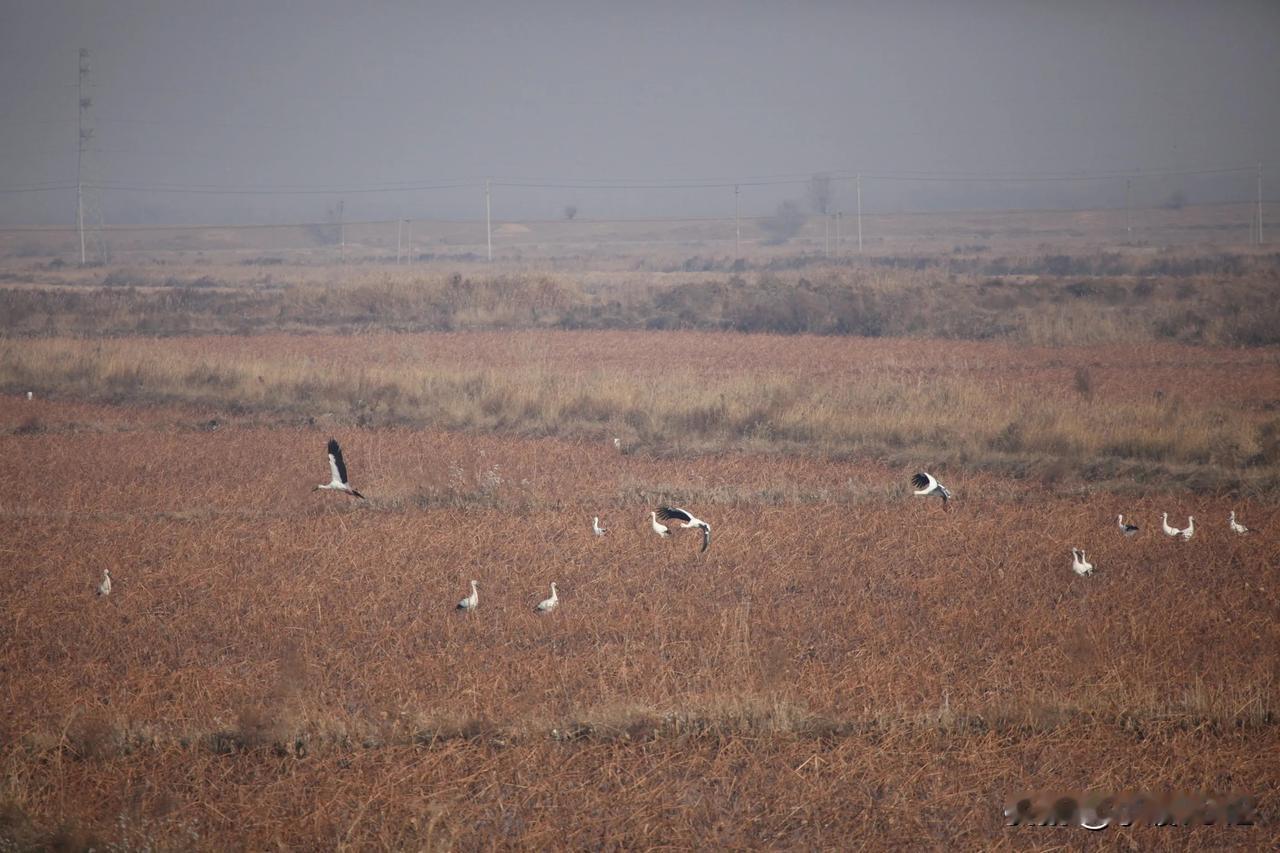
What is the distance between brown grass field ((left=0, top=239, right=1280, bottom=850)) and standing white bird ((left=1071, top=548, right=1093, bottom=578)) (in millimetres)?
95

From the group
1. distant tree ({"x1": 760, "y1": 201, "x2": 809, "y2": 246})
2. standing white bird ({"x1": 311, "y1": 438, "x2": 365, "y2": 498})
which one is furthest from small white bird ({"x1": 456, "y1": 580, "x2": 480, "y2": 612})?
distant tree ({"x1": 760, "y1": 201, "x2": 809, "y2": 246})

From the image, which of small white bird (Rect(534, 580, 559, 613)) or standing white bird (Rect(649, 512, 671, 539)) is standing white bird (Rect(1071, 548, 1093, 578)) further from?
small white bird (Rect(534, 580, 559, 613))

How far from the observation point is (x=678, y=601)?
9.21m

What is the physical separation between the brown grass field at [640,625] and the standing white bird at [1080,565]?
10 cm

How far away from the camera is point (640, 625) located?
28.2 feet

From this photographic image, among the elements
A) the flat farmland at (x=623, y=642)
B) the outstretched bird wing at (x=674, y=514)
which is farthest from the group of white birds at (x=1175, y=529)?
the outstretched bird wing at (x=674, y=514)

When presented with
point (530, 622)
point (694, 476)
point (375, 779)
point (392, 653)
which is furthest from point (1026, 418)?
point (375, 779)

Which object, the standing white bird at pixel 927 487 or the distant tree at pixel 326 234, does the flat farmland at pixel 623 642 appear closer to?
the standing white bird at pixel 927 487

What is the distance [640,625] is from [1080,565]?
3819mm

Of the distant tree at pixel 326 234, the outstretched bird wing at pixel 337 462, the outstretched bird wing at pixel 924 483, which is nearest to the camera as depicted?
the outstretched bird wing at pixel 337 462

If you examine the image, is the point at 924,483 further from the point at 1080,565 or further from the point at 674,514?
the point at 674,514

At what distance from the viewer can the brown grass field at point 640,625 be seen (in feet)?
19.6

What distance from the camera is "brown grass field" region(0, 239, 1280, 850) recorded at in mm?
5961

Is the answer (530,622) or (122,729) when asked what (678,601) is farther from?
(122,729)
